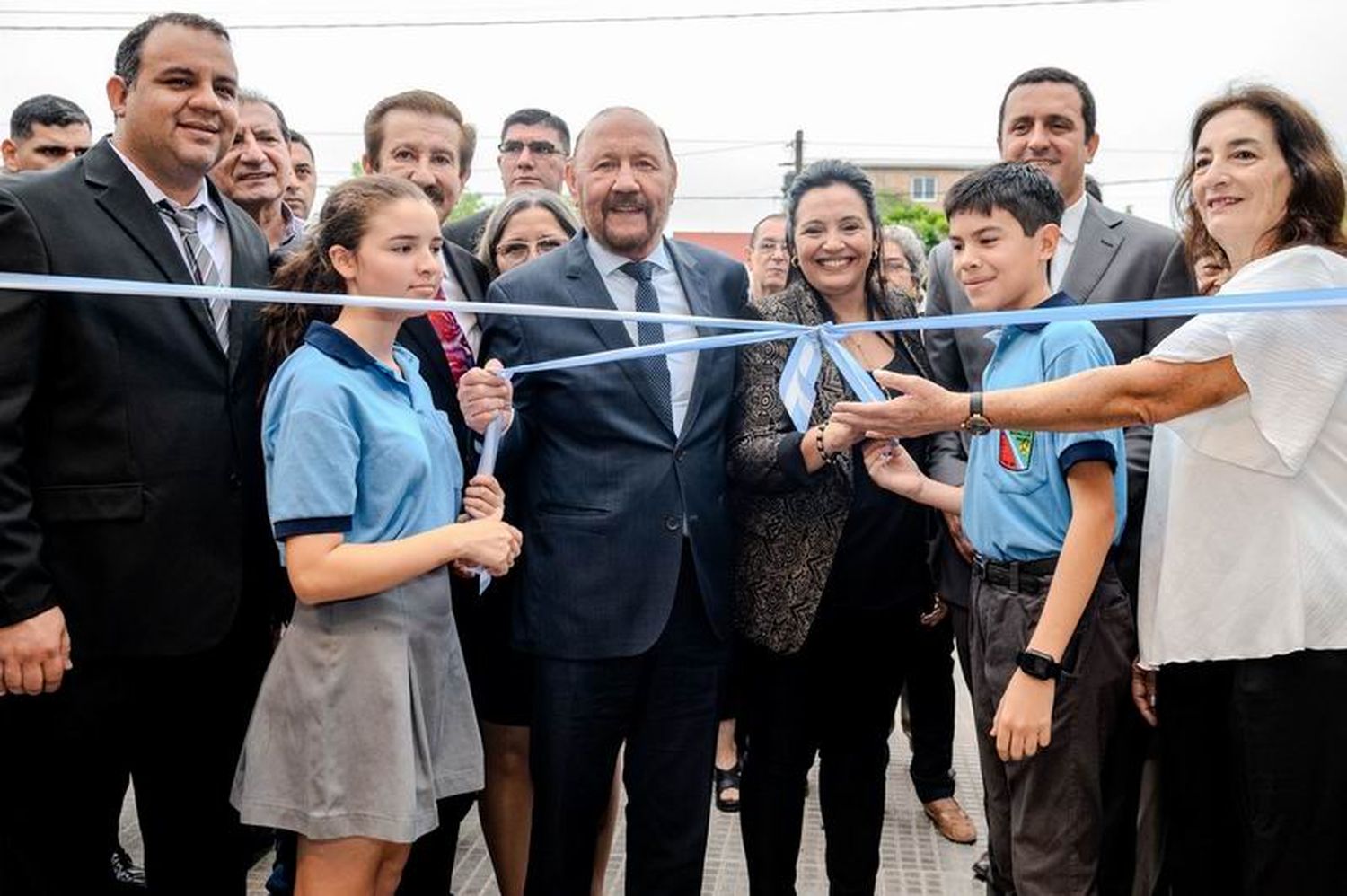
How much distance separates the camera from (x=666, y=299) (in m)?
3.03

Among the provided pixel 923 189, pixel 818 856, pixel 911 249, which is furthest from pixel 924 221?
pixel 818 856

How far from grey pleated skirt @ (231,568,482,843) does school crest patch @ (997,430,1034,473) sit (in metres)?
1.45

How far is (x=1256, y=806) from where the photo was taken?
2.13 metres

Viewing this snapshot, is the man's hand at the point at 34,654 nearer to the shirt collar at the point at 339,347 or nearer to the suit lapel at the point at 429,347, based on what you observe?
the shirt collar at the point at 339,347

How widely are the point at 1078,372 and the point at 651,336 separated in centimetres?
116

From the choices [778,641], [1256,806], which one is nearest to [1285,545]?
[1256,806]

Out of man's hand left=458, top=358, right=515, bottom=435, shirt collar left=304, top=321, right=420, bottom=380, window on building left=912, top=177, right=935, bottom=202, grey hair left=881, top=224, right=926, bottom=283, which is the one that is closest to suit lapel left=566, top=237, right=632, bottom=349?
man's hand left=458, top=358, right=515, bottom=435

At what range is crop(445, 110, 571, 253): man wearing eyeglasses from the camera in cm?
509

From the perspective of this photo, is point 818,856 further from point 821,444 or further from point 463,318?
point 463,318

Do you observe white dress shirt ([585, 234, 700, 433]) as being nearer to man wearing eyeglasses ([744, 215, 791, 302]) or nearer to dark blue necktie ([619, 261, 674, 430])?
dark blue necktie ([619, 261, 674, 430])

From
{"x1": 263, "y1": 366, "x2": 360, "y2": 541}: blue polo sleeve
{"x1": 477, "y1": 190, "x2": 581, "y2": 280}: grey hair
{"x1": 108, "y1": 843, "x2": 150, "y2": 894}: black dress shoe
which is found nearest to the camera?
{"x1": 263, "y1": 366, "x2": 360, "y2": 541}: blue polo sleeve

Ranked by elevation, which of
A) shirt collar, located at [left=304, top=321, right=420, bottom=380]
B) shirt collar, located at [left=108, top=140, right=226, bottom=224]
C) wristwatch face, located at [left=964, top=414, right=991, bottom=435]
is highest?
shirt collar, located at [left=108, top=140, right=226, bottom=224]

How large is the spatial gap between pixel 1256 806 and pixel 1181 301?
106 centimetres

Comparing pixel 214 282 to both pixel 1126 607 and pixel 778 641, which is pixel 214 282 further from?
pixel 1126 607
